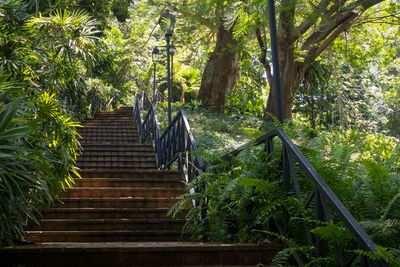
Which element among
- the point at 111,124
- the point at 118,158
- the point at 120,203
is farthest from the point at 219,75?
the point at 120,203

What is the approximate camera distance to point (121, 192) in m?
6.04

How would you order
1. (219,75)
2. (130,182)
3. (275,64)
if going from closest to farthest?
1. (275,64)
2. (130,182)
3. (219,75)

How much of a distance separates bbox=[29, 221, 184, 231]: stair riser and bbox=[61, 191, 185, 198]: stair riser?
0.77m

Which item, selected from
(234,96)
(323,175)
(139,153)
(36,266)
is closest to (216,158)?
(323,175)

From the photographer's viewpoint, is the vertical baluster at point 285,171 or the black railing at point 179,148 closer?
the vertical baluster at point 285,171

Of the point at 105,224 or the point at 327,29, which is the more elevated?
the point at 327,29

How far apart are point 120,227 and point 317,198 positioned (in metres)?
2.65

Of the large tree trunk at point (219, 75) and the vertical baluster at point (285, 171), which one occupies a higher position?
the large tree trunk at point (219, 75)

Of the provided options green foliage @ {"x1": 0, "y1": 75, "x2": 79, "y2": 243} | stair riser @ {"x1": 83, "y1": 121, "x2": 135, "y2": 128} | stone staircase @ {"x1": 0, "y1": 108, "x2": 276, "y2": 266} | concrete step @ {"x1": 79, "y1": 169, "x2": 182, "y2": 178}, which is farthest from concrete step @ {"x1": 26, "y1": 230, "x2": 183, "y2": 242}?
stair riser @ {"x1": 83, "y1": 121, "x2": 135, "y2": 128}

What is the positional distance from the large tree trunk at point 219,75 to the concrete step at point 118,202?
9.46 m

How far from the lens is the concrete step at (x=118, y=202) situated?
5.64 meters

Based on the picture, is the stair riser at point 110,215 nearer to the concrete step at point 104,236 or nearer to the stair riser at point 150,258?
the concrete step at point 104,236

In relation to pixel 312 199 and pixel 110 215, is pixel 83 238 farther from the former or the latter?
pixel 312 199

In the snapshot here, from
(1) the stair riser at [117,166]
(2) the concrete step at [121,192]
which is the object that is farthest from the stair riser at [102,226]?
(1) the stair riser at [117,166]
